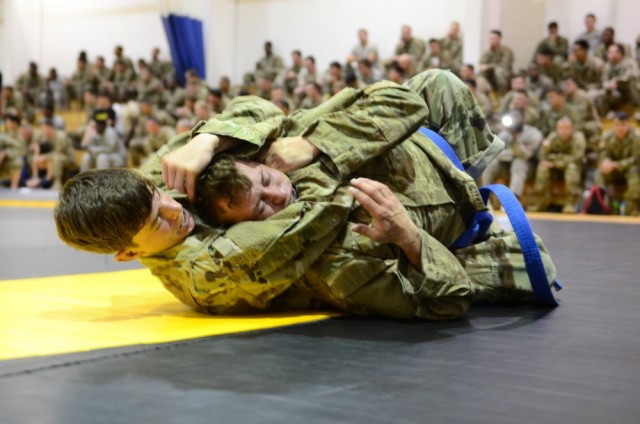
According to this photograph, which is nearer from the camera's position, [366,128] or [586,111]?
[366,128]

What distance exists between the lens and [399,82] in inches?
463

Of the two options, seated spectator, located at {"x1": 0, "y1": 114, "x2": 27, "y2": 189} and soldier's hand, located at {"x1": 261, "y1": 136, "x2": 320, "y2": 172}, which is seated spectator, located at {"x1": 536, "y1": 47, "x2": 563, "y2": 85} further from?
soldier's hand, located at {"x1": 261, "y1": 136, "x2": 320, "y2": 172}

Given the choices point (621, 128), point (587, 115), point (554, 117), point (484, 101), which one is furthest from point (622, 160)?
point (484, 101)

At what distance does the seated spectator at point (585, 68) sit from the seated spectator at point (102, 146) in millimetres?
6950

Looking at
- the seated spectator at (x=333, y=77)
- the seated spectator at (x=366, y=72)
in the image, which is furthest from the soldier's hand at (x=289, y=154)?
the seated spectator at (x=333, y=77)

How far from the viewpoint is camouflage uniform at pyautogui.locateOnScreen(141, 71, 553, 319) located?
2.29 meters

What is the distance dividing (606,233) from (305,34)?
9971 millimetres

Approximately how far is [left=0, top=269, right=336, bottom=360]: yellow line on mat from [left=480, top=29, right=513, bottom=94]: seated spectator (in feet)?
30.0

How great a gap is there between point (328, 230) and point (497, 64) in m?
10.0

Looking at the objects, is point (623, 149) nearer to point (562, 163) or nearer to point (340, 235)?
point (562, 163)

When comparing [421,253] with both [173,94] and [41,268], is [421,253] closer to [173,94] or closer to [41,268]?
[41,268]

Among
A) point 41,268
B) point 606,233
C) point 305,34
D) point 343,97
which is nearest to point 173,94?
point 305,34

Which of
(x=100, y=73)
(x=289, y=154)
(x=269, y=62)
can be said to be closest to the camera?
(x=289, y=154)

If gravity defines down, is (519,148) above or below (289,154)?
below
